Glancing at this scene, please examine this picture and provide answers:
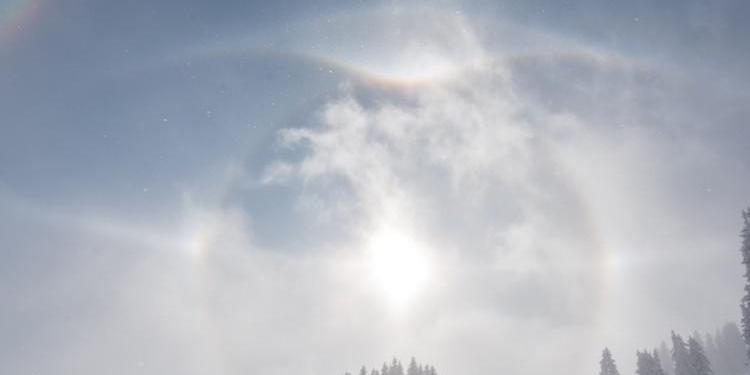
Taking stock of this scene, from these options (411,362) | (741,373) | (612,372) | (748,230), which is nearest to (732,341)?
(741,373)

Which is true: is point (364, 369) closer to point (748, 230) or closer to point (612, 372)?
point (612, 372)

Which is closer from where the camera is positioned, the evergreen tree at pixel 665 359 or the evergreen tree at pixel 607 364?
the evergreen tree at pixel 607 364

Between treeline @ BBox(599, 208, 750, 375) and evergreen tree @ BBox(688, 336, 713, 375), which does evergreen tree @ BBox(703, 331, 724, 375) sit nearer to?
treeline @ BBox(599, 208, 750, 375)

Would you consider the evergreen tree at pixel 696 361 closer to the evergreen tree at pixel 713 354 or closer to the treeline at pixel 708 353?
the treeline at pixel 708 353

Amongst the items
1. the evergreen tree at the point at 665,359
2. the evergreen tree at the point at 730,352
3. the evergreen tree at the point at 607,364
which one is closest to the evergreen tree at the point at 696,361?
the evergreen tree at the point at 607,364

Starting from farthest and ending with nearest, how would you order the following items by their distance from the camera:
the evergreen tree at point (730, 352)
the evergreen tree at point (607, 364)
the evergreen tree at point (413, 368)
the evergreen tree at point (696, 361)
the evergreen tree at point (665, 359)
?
the evergreen tree at point (665, 359) < the evergreen tree at point (730, 352) < the evergreen tree at point (413, 368) < the evergreen tree at point (607, 364) < the evergreen tree at point (696, 361)

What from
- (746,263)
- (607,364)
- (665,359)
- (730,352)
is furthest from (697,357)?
(665,359)

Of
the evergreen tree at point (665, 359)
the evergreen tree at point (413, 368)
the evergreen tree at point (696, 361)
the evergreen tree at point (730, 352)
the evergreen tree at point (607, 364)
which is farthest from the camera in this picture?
the evergreen tree at point (665, 359)
